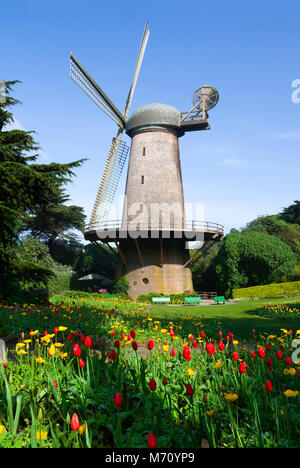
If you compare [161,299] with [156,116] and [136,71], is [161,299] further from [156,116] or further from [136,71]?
[136,71]

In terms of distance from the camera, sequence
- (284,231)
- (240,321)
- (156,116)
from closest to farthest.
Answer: (240,321) < (156,116) < (284,231)

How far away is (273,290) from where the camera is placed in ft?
75.9

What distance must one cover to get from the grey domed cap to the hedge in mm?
13811

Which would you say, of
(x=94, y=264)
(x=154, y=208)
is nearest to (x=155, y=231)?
(x=154, y=208)

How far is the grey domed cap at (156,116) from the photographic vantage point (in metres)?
→ 23.1

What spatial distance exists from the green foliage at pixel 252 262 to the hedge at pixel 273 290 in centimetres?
174

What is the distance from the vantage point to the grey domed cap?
75.9 ft

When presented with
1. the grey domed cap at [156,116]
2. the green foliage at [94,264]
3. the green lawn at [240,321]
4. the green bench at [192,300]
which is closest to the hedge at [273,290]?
the green bench at [192,300]

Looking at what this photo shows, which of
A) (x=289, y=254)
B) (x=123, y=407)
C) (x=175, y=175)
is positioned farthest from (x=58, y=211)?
(x=123, y=407)

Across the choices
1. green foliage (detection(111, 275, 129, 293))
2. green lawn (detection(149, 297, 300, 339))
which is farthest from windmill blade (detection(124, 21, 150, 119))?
green lawn (detection(149, 297, 300, 339))

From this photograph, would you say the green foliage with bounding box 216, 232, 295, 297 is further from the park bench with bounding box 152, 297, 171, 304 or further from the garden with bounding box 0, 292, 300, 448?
the garden with bounding box 0, 292, 300, 448

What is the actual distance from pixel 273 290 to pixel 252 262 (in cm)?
365

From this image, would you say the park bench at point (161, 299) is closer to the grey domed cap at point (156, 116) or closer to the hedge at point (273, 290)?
the hedge at point (273, 290)
